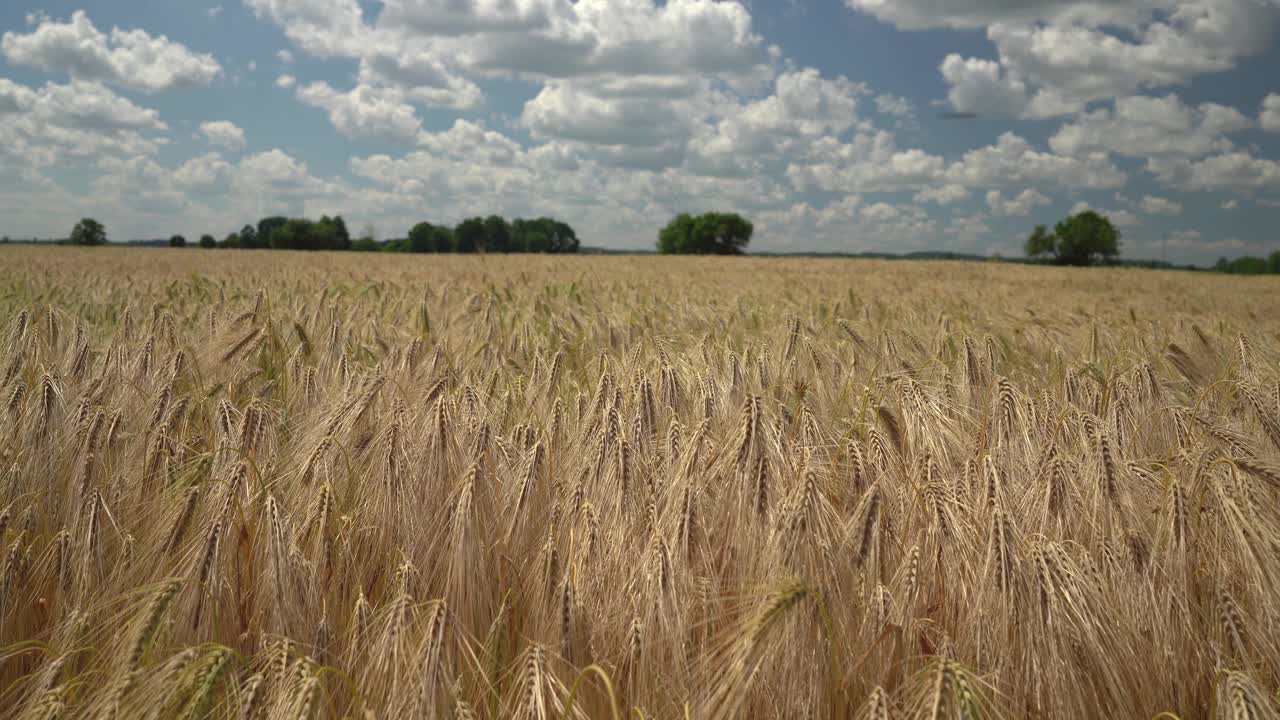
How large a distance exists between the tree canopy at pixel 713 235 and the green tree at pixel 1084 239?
42.3 meters

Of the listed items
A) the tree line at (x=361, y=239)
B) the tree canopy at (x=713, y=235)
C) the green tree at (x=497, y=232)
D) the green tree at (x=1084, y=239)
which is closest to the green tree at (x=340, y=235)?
the tree line at (x=361, y=239)

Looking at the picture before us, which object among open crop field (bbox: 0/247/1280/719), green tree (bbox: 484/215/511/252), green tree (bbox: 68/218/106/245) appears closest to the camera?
open crop field (bbox: 0/247/1280/719)

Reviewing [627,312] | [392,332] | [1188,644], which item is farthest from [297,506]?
[627,312]

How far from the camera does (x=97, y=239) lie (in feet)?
249

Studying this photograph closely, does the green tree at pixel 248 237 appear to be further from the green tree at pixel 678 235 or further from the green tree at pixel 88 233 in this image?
the green tree at pixel 678 235

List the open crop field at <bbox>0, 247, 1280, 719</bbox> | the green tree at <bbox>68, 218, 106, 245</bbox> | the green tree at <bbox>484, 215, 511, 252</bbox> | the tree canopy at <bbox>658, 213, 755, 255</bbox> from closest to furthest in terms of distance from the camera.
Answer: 1. the open crop field at <bbox>0, 247, 1280, 719</bbox>
2. the green tree at <bbox>68, 218, 106, 245</bbox>
3. the green tree at <bbox>484, 215, 511, 252</bbox>
4. the tree canopy at <bbox>658, 213, 755, 255</bbox>

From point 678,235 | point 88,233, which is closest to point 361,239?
point 88,233

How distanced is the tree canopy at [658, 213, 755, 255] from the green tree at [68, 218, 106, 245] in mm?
70707

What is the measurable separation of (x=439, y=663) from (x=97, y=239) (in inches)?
3822

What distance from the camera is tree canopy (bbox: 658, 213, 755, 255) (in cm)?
10312

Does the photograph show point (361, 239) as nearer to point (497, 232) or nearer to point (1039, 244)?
point (497, 232)

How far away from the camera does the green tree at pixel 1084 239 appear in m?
83.4

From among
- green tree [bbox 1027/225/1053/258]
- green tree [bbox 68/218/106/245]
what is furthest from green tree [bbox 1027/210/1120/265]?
green tree [bbox 68/218/106/245]

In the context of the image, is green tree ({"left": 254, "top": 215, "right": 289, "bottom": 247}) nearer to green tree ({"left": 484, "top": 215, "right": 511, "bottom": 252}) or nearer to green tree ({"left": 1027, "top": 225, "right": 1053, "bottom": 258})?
green tree ({"left": 484, "top": 215, "right": 511, "bottom": 252})
